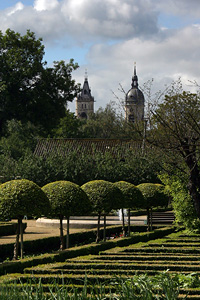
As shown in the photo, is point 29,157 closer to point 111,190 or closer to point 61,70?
point 61,70

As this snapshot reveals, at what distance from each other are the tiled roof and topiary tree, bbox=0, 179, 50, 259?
946 inches

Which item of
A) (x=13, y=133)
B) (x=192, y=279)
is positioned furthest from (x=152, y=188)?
(x=13, y=133)

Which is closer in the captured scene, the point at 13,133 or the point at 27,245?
the point at 27,245

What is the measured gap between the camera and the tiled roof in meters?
39.8

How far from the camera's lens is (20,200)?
14562 millimetres

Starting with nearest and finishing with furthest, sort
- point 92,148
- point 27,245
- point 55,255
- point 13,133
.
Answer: point 55,255 → point 27,245 → point 92,148 → point 13,133

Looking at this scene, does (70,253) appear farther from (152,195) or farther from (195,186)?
(152,195)

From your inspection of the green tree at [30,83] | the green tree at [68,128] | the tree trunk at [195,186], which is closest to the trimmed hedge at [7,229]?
the tree trunk at [195,186]

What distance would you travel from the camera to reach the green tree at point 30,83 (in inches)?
1452

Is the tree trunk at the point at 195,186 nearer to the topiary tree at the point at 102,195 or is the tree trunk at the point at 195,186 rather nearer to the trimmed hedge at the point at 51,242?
the topiary tree at the point at 102,195

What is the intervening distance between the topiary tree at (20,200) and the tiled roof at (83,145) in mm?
24031

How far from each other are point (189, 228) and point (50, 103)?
20.8 m

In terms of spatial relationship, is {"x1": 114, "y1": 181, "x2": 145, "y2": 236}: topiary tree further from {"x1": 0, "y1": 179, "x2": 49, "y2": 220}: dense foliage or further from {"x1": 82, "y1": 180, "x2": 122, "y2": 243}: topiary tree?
{"x1": 0, "y1": 179, "x2": 49, "y2": 220}: dense foliage

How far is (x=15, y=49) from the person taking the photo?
37.4m
